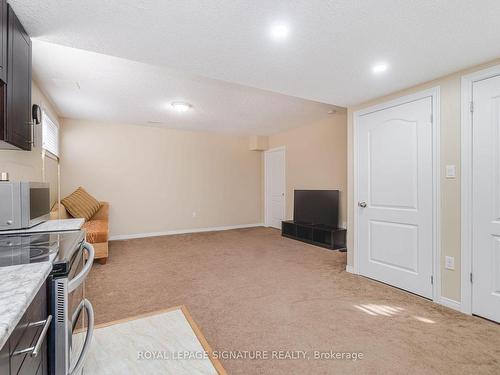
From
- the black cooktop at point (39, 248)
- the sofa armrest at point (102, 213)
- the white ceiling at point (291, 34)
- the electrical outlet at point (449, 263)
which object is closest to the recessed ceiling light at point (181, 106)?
the white ceiling at point (291, 34)

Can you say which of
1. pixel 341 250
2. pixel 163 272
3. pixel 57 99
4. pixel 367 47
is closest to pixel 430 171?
pixel 367 47

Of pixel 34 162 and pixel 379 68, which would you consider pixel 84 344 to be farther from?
pixel 34 162

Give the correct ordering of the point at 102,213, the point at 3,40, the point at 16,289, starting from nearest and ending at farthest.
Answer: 1. the point at 16,289
2. the point at 3,40
3. the point at 102,213

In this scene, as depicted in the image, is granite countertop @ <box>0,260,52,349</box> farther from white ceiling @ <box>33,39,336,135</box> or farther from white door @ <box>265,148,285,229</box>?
white door @ <box>265,148,285,229</box>

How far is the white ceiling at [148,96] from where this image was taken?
8.30ft

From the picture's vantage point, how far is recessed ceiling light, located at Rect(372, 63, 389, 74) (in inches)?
82.4

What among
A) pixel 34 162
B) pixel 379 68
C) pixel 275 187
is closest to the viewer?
pixel 379 68

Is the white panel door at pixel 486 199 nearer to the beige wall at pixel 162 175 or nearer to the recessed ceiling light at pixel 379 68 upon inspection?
the recessed ceiling light at pixel 379 68

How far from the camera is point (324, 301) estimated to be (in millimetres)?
2334

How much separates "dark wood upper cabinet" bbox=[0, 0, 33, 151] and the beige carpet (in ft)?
4.99

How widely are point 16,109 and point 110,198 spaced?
12.1ft

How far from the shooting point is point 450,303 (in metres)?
2.23

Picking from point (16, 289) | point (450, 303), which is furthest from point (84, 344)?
point (450, 303)

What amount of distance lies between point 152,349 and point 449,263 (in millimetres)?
2506
